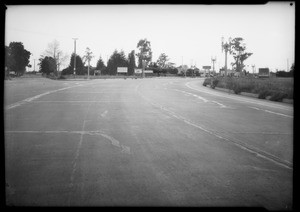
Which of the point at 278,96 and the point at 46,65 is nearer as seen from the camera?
the point at 278,96

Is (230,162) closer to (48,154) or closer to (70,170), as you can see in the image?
(70,170)

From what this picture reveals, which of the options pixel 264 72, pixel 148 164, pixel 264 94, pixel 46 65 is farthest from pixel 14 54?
pixel 46 65

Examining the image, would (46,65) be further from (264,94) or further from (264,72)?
(264,94)

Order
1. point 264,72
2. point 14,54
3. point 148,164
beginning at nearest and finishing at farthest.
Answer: point 148,164 < point 14,54 < point 264,72

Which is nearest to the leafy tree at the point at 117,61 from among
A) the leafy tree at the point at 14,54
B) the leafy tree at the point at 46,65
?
the leafy tree at the point at 46,65

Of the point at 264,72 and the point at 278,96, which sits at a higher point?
the point at 264,72

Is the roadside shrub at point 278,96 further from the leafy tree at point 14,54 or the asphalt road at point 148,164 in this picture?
the leafy tree at point 14,54

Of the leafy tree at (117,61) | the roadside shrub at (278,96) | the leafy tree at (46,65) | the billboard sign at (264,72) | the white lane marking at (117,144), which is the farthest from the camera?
the leafy tree at (117,61)

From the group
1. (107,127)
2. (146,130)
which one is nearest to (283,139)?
(146,130)

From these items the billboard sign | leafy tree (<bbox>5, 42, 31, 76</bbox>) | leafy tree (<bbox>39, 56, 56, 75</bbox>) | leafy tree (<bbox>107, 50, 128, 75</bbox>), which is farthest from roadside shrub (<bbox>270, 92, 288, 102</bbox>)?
leafy tree (<bbox>107, 50, 128, 75</bbox>)

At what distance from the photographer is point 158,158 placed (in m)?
6.87

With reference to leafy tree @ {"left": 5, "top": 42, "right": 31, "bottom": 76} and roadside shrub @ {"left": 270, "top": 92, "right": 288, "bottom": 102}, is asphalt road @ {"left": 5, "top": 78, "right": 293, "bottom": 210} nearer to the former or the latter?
leafy tree @ {"left": 5, "top": 42, "right": 31, "bottom": 76}

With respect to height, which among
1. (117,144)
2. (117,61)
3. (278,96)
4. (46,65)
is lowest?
(117,144)
